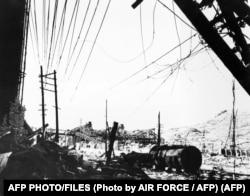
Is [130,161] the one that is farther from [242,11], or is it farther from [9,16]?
[242,11]

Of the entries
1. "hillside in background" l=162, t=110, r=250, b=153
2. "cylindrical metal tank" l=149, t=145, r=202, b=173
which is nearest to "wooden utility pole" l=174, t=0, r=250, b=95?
"cylindrical metal tank" l=149, t=145, r=202, b=173

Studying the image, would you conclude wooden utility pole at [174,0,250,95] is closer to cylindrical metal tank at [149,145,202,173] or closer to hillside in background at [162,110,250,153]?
cylindrical metal tank at [149,145,202,173]

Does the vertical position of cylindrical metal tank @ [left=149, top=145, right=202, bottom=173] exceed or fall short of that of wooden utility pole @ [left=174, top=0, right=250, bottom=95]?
it falls short

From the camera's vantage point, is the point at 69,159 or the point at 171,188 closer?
the point at 171,188

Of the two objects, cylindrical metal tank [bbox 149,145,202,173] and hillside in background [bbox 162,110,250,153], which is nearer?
cylindrical metal tank [bbox 149,145,202,173]

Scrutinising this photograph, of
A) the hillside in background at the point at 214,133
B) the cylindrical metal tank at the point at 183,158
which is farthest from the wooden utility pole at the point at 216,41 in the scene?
the hillside in background at the point at 214,133

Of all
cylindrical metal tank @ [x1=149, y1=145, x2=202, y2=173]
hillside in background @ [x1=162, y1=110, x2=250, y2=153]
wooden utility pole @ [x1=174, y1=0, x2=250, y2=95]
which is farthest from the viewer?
hillside in background @ [x1=162, y1=110, x2=250, y2=153]

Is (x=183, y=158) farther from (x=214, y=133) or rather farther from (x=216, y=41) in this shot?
(x=214, y=133)

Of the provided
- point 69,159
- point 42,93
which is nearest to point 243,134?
point 42,93
